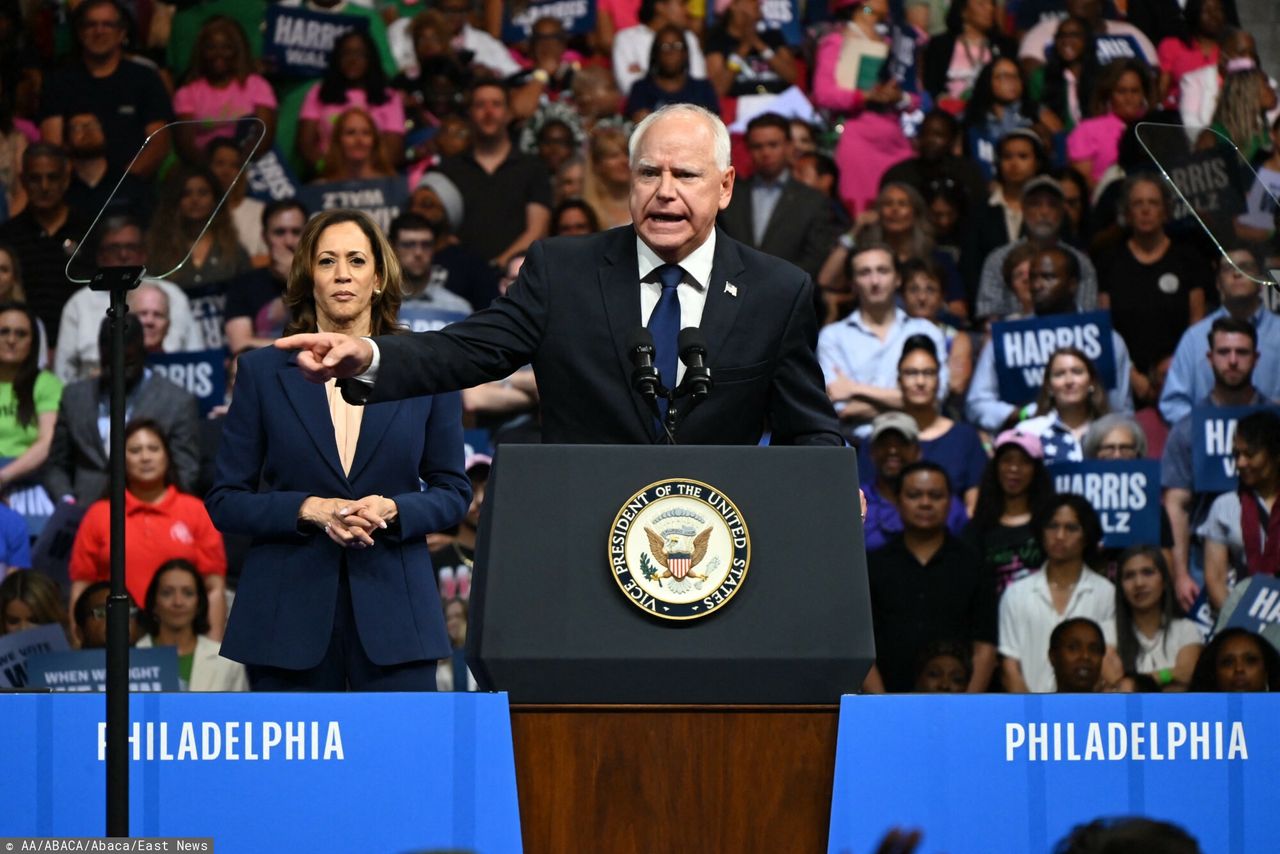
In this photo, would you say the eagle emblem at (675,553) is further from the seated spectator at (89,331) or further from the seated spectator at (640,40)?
the seated spectator at (640,40)

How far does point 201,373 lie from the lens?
6410mm

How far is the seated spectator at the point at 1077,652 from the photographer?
6.00 meters

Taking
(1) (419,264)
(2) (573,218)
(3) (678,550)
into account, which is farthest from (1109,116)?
(3) (678,550)

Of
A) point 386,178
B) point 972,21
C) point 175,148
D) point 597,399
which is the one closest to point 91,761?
point 597,399

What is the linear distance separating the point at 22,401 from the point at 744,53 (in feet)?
10.7

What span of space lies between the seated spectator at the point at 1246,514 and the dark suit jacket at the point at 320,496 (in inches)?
144

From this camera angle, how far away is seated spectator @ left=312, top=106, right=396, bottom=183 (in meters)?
7.15

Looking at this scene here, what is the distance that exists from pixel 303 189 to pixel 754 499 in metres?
4.95

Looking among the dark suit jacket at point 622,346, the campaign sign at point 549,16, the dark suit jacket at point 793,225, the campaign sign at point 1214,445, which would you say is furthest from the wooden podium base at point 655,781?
the campaign sign at point 549,16

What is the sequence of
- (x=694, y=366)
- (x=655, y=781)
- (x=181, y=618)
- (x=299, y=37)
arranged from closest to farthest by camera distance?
(x=655, y=781)
(x=694, y=366)
(x=181, y=618)
(x=299, y=37)

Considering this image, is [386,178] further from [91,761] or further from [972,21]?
[91,761]

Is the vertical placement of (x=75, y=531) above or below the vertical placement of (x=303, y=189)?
below

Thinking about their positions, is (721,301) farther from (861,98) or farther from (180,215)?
(861,98)

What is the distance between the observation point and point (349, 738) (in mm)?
2428
